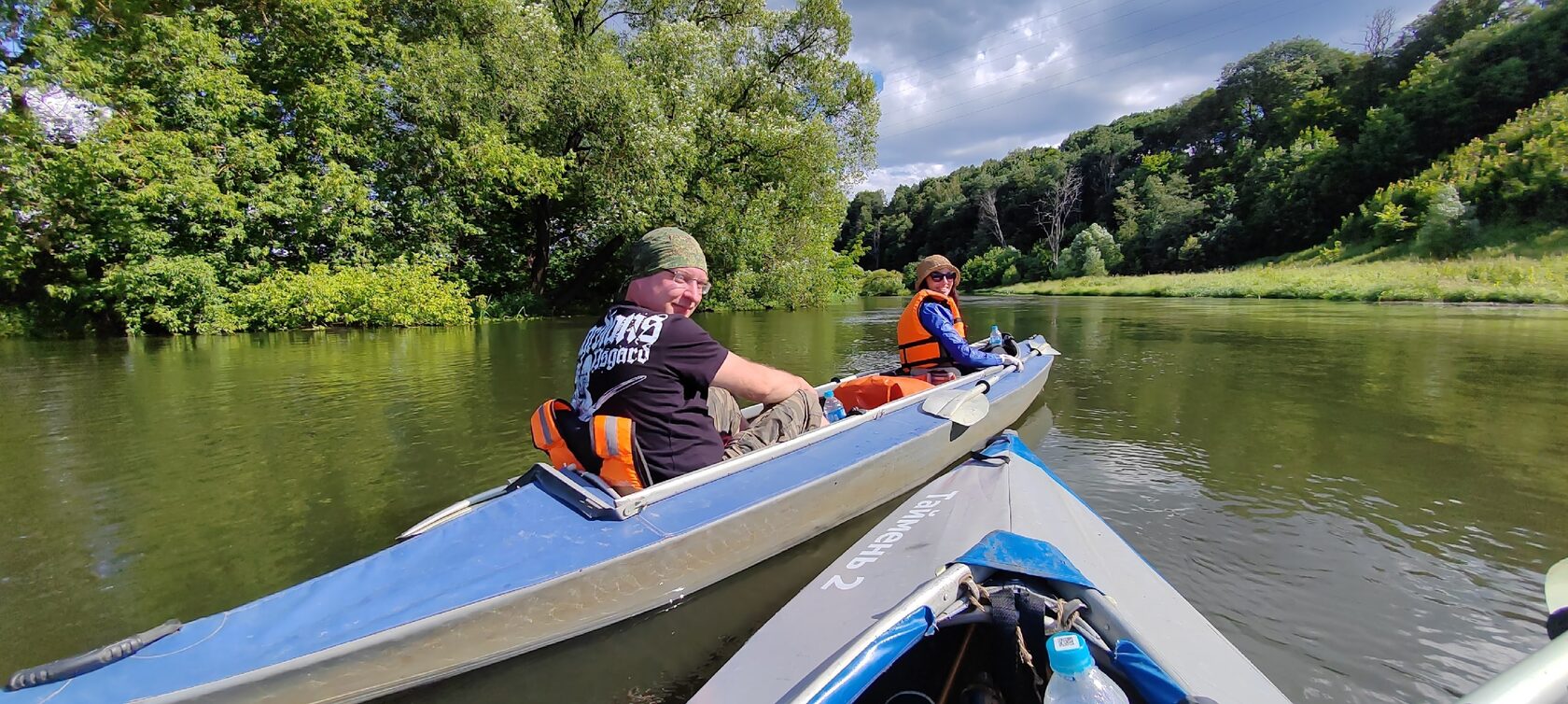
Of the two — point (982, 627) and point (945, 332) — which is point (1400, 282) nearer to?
point (945, 332)

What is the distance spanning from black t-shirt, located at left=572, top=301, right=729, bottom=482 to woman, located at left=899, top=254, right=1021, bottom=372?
2.89m

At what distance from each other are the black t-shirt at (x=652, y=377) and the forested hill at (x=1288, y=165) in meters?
30.0

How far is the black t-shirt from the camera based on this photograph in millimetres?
2793

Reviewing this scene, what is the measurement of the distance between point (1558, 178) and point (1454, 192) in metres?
2.58

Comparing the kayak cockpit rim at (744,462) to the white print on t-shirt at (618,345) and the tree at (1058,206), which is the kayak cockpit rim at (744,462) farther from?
the tree at (1058,206)

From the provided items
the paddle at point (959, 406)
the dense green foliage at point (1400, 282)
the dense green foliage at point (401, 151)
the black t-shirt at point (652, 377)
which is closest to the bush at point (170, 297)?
the dense green foliage at point (401, 151)

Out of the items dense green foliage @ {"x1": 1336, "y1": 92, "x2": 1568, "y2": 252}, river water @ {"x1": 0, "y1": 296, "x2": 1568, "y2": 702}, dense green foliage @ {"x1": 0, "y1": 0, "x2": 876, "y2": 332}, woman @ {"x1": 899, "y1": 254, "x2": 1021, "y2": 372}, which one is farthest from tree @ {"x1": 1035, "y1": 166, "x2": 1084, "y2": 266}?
woman @ {"x1": 899, "y1": 254, "x2": 1021, "y2": 372}

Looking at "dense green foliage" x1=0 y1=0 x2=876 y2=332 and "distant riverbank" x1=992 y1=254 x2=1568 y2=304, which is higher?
"dense green foliage" x1=0 y1=0 x2=876 y2=332

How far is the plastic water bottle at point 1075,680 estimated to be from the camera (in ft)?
5.04

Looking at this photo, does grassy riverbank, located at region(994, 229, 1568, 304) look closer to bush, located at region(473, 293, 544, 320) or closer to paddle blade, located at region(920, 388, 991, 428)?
paddle blade, located at region(920, 388, 991, 428)

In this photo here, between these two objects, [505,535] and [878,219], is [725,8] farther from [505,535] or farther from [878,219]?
[878,219]

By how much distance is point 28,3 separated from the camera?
12.1 m

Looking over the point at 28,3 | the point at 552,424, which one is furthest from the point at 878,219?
the point at 552,424

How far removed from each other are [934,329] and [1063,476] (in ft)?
5.21
